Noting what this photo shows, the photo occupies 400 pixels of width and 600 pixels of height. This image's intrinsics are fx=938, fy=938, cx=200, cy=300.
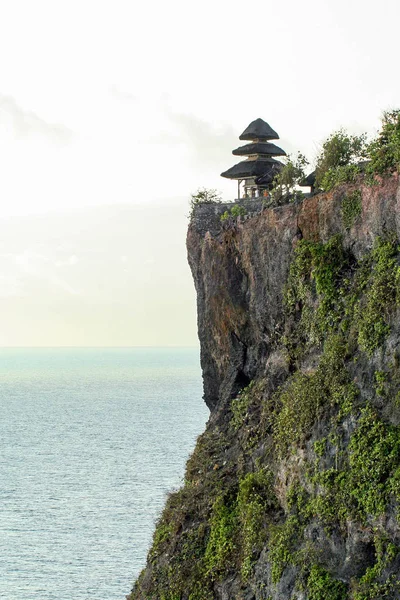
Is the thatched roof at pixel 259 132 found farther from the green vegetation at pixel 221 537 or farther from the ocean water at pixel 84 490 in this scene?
the green vegetation at pixel 221 537

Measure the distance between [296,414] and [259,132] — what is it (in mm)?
16930

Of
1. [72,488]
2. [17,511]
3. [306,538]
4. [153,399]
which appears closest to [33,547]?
[17,511]

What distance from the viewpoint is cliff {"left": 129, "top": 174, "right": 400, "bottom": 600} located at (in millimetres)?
27828

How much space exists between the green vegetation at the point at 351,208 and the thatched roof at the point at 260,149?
40.3 feet

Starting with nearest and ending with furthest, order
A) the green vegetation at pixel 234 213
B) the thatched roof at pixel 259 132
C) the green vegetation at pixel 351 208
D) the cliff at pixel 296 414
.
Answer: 1. the cliff at pixel 296 414
2. the green vegetation at pixel 351 208
3. the green vegetation at pixel 234 213
4. the thatched roof at pixel 259 132

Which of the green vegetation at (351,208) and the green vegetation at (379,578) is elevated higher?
the green vegetation at (351,208)

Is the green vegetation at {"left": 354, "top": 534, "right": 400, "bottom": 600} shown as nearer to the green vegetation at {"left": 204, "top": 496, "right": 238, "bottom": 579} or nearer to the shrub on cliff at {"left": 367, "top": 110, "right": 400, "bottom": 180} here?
the green vegetation at {"left": 204, "top": 496, "right": 238, "bottom": 579}

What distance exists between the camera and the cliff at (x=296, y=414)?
91.3 ft

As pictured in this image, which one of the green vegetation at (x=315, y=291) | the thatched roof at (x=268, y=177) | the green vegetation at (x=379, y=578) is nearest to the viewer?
the green vegetation at (x=379, y=578)

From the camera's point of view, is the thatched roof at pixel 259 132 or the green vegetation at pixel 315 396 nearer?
the green vegetation at pixel 315 396

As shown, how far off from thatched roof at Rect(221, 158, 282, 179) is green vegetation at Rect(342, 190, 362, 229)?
11.3 metres

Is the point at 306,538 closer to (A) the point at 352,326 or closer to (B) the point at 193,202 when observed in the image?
(A) the point at 352,326

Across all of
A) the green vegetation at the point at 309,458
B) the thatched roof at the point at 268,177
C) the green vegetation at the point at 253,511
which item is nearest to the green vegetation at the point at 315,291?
the green vegetation at the point at 309,458

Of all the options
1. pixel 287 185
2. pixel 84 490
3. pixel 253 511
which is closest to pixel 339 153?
pixel 287 185
